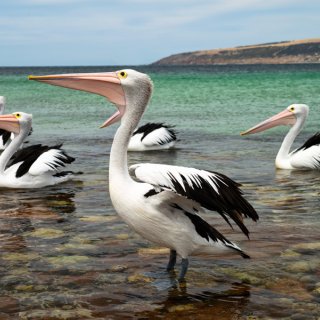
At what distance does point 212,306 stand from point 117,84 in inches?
60.2

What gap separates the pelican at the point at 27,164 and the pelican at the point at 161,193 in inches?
132

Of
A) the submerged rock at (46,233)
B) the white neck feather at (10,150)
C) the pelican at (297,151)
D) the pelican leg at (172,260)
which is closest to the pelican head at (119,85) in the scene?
the pelican leg at (172,260)

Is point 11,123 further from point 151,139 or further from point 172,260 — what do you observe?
point 172,260

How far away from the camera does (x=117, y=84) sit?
13.6 ft

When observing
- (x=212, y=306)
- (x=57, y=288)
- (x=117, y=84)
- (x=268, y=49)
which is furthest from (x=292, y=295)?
(x=268, y=49)

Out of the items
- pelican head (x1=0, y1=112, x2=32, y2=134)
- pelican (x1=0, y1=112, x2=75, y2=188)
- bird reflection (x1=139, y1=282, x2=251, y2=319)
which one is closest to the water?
bird reflection (x1=139, y1=282, x2=251, y2=319)

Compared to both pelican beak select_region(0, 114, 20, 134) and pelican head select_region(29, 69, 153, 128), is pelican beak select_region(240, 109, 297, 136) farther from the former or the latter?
pelican head select_region(29, 69, 153, 128)

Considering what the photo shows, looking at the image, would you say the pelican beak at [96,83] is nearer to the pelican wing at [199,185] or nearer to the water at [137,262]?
the pelican wing at [199,185]

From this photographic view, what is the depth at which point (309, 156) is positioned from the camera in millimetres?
8641

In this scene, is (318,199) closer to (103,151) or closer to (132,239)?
(132,239)

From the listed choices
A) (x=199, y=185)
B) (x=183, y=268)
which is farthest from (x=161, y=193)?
(x=183, y=268)

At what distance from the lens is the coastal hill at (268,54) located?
12506 cm

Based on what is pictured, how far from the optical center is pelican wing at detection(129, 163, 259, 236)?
3.50 metres

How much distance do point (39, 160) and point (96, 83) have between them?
346 centimetres
